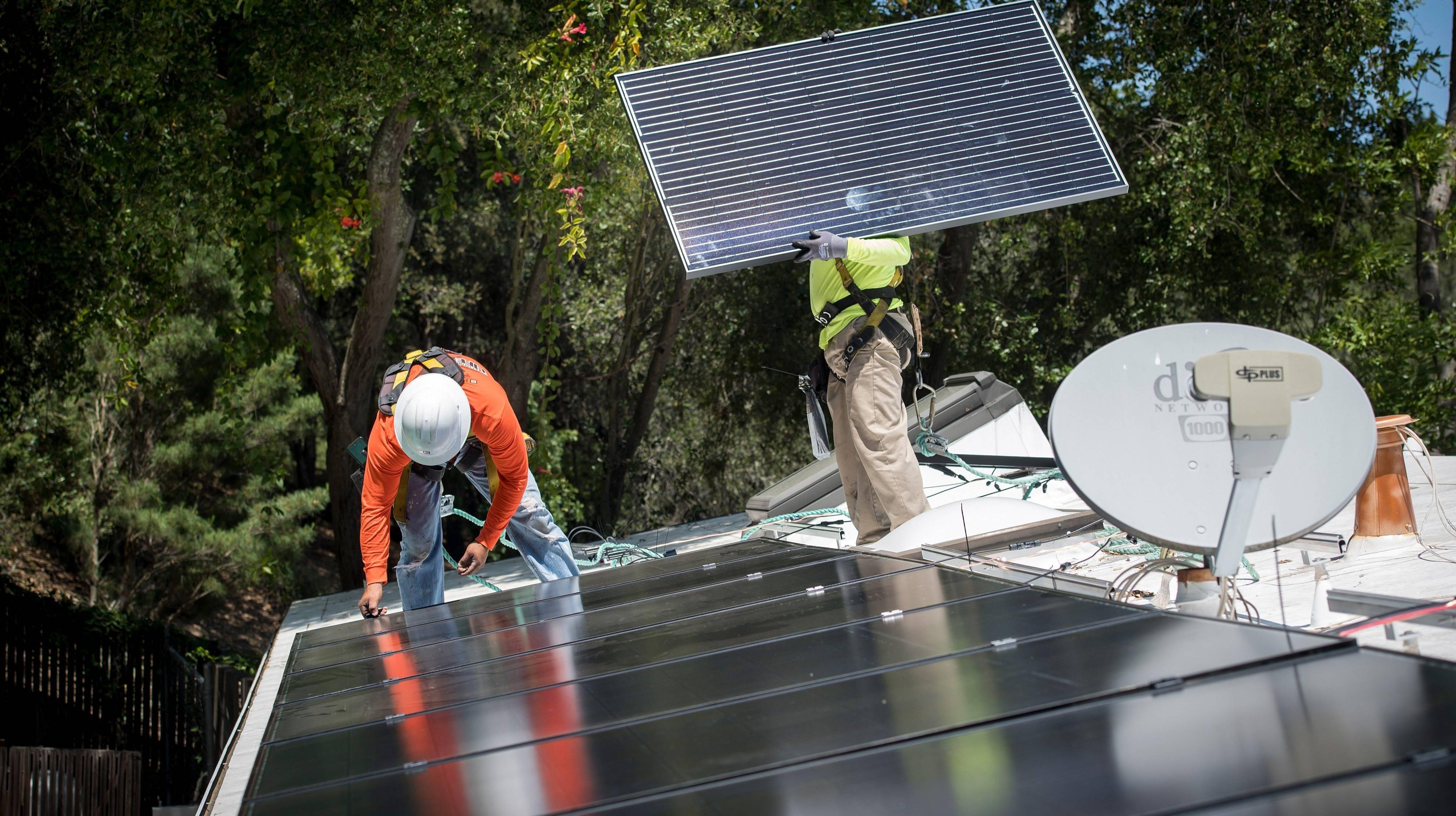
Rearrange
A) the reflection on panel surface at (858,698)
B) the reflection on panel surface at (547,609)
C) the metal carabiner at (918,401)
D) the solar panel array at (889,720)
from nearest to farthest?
the solar panel array at (889,720)
the reflection on panel surface at (858,698)
the reflection on panel surface at (547,609)
the metal carabiner at (918,401)

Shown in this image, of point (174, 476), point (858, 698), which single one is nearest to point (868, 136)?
point (858, 698)

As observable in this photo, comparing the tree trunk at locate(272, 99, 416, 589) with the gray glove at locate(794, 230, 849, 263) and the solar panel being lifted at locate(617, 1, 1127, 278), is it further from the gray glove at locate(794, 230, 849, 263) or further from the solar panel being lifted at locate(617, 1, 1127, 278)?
the gray glove at locate(794, 230, 849, 263)

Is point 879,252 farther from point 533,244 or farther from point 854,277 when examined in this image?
point 533,244

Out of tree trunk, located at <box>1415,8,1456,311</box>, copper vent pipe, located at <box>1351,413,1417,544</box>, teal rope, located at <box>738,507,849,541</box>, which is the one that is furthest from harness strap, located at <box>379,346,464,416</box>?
tree trunk, located at <box>1415,8,1456,311</box>

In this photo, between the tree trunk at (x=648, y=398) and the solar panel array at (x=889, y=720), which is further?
the tree trunk at (x=648, y=398)

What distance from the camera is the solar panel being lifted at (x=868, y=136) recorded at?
4.52m

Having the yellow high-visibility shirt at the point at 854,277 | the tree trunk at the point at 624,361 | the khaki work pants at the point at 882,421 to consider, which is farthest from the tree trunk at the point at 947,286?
the khaki work pants at the point at 882,421

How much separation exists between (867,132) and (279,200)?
4463 mm

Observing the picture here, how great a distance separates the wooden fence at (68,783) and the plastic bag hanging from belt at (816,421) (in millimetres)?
3958

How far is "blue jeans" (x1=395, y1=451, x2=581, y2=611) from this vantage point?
4484 mm

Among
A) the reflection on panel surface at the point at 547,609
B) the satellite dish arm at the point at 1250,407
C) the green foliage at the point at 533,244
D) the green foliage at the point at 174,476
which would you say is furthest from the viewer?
the green foliage at the point at 174,476

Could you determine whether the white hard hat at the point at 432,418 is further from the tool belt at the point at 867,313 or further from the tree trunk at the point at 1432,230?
the tree trunk at the point at 1432,230

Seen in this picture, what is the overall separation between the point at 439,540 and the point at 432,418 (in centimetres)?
89

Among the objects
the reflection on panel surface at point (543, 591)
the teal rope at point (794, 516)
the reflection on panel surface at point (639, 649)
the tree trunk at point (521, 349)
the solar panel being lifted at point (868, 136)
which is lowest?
the reflection on panel surface at point (639, 649)
